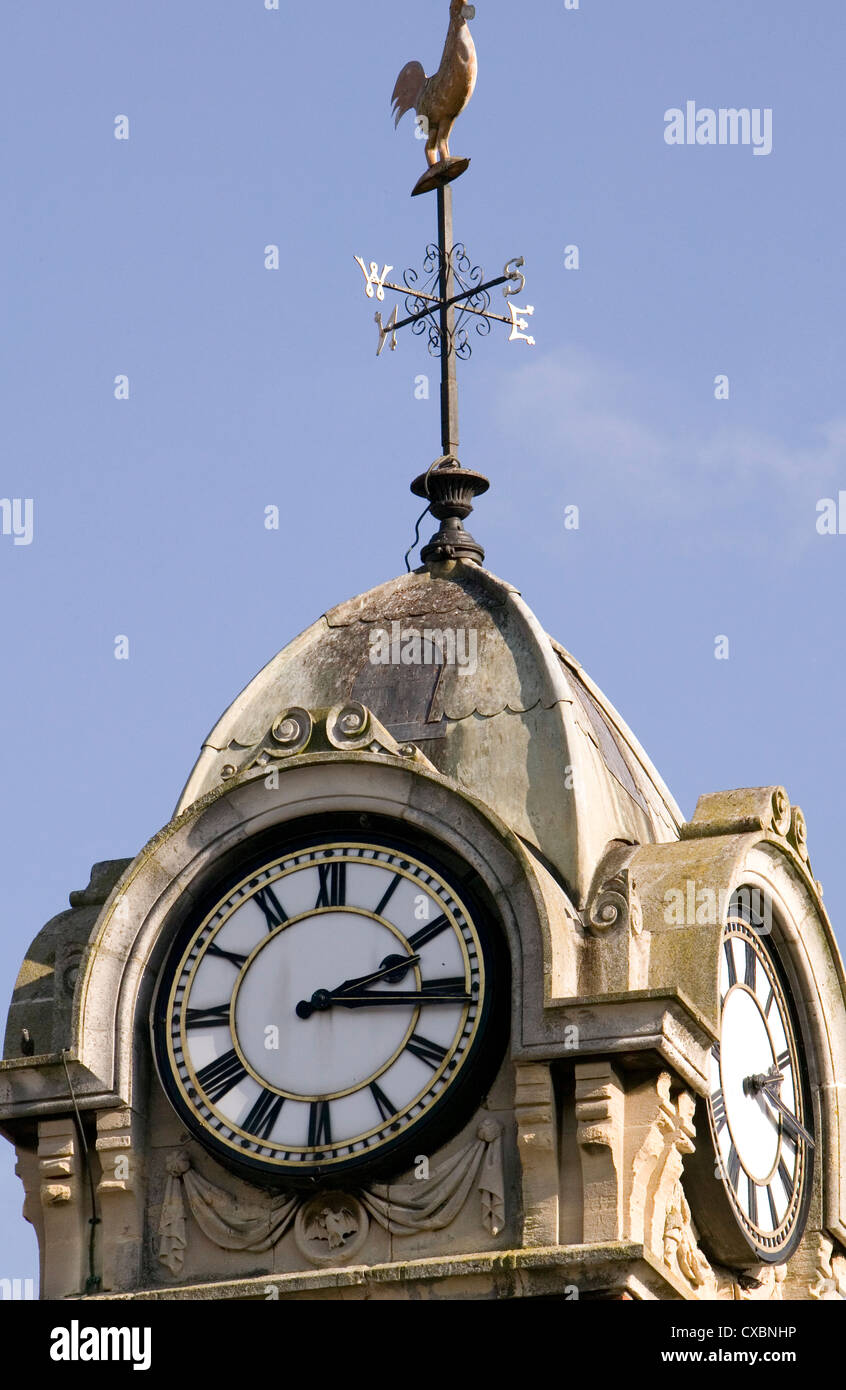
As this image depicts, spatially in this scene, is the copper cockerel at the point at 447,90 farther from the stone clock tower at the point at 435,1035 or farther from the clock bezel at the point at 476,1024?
the clock bezel at the point at 476,1024

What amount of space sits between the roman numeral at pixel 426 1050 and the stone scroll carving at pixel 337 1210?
498 mm

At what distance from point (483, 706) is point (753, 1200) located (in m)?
3.83

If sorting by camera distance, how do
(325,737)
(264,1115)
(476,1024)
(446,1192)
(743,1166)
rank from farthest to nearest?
1. (743,1166)
2. (325,737)
3. (264,1115)
4. (476,1024)
5. (446,1192)

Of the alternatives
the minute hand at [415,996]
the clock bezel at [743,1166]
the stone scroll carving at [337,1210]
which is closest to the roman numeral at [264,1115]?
the stone scroll carving at [337,1210]

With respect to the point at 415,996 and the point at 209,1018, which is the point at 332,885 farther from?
the point at 209,1018

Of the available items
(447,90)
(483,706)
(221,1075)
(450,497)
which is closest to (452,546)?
(450,497)

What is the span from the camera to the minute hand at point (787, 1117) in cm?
3128

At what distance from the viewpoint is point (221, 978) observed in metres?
30.4

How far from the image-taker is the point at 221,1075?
30094 millimetres

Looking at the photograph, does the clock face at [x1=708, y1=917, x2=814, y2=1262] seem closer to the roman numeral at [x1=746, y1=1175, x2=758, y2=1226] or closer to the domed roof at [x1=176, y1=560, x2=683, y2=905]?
the roman numeral at [x1=746, y1=1175, x2=758, y2=1226]

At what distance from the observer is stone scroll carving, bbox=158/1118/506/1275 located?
96.8 feet
